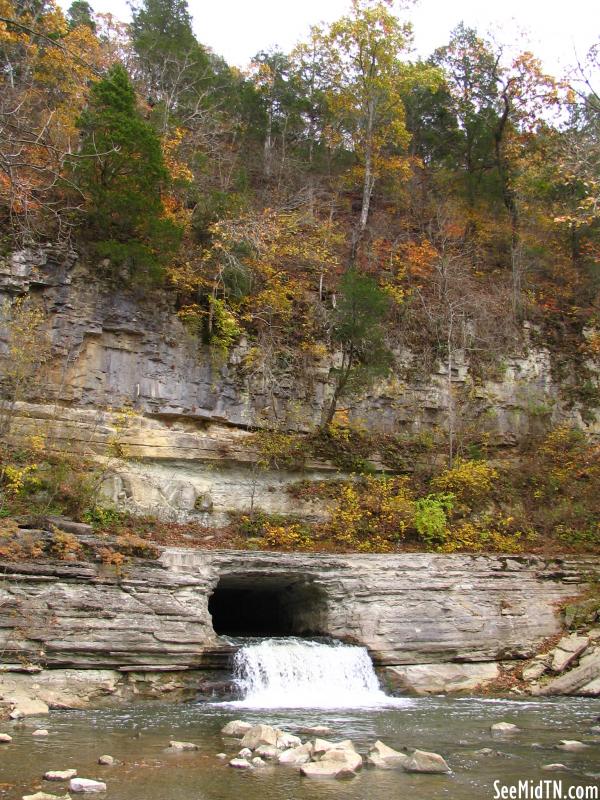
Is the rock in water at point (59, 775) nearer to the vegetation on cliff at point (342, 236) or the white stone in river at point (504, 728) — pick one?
the white stone in river at point (504, 728)

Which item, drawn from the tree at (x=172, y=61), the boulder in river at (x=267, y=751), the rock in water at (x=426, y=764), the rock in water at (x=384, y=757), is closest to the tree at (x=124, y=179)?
the tree at (x=172, y=61)

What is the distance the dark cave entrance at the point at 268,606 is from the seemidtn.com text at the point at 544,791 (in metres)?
8.60

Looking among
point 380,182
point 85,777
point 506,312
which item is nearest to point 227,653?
point 85,777

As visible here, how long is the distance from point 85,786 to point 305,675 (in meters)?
7.65

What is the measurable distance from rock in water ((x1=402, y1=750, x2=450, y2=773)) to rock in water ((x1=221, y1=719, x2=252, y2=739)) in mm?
2790

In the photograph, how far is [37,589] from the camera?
41.5 ft

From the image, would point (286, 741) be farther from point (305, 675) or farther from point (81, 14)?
point (81, 14)

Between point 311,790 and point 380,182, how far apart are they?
26.9 metres

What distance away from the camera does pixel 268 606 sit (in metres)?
19.3

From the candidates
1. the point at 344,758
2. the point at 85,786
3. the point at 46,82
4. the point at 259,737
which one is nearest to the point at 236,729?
the point at 259,737

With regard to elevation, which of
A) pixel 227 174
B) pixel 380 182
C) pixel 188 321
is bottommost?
pixel 188 321

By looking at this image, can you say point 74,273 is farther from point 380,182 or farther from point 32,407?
point 380,182

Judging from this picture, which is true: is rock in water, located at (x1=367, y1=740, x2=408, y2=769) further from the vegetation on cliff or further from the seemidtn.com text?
the vegetation on cliff

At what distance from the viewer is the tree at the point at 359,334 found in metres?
20.0
